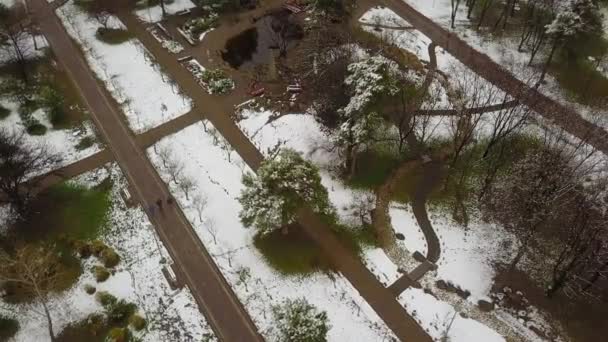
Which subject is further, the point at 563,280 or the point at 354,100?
the point at 354,100

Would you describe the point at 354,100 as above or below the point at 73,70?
above

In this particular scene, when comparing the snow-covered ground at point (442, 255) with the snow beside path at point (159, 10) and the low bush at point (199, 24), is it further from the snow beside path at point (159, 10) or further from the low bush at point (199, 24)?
the snow beside path at point (159, 10)

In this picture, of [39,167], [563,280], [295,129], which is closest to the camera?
[563,280]

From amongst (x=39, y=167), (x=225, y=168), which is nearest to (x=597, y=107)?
(x=225, y=168)

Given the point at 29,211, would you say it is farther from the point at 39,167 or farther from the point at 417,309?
the point at 417,309

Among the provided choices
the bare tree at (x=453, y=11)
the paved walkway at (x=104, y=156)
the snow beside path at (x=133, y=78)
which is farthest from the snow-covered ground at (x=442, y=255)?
the bare tree at (x=453, y=11)

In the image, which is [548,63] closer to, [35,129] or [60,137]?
[60,137]

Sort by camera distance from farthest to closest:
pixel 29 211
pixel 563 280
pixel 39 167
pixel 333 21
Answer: pixel 333 21 → pixel 39 167 → pixel 29 211 → pixel 563 280

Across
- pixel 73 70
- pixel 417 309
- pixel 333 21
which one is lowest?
pixel 417 309

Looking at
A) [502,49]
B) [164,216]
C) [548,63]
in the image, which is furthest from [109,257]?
[548,63]
